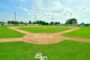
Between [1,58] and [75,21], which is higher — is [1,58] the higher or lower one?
the lower one

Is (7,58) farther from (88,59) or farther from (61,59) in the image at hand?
(88,59)

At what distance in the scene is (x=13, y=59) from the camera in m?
3.21

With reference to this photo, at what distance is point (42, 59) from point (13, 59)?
1.59m

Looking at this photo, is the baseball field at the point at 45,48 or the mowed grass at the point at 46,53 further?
the baseball field at the point at 45,48

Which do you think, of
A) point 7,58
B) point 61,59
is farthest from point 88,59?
point 7,58

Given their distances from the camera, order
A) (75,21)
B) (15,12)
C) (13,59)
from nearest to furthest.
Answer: (13,59) < (15,12) < (75,21)

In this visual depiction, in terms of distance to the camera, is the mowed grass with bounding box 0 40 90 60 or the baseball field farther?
the baseball field

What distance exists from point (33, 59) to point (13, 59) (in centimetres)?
109

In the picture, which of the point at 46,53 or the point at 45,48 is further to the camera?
the point at 45,48

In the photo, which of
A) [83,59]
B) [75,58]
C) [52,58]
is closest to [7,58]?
[52,58]

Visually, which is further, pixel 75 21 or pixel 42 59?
pixel 75 21

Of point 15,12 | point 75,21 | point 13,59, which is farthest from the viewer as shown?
point 75,21

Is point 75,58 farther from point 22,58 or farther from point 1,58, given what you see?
point 1,58

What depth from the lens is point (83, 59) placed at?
10.8ft
